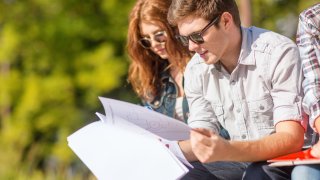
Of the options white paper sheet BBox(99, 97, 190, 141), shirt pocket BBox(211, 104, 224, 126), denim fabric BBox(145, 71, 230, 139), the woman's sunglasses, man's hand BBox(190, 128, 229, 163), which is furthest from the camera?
denim fabric BBox(145, 71, 230, 139)

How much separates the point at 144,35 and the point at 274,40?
104 centimetres

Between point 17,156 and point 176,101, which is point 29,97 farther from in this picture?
point 176,101

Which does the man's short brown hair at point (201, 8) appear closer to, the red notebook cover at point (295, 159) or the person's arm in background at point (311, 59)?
the person's arm in background at point (311, 59)

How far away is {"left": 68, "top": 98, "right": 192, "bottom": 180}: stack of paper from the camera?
3143 mm

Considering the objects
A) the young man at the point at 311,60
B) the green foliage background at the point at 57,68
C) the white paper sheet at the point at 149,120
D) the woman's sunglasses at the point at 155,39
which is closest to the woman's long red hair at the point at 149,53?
the woman's sunglasses at the point at 155,39

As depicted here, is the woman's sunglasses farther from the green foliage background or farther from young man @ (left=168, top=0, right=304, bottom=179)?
the green foliage background

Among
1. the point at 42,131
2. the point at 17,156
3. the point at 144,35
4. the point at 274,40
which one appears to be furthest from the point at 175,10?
the point at 42,131

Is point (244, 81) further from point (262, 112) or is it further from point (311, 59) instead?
point (311, 59)

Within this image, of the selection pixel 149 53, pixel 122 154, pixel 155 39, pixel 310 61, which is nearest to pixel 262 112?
pixel 310 61

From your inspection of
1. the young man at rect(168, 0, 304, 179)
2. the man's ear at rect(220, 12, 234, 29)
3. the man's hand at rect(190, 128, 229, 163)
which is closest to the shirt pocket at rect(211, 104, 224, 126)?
the young man at rect(168, 0, 304, 179)

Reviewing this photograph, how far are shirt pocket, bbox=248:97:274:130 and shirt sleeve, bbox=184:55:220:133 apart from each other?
0.22m

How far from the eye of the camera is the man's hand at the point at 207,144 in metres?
2.81

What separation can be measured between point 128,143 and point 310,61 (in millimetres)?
751

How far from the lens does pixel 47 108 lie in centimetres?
1070
